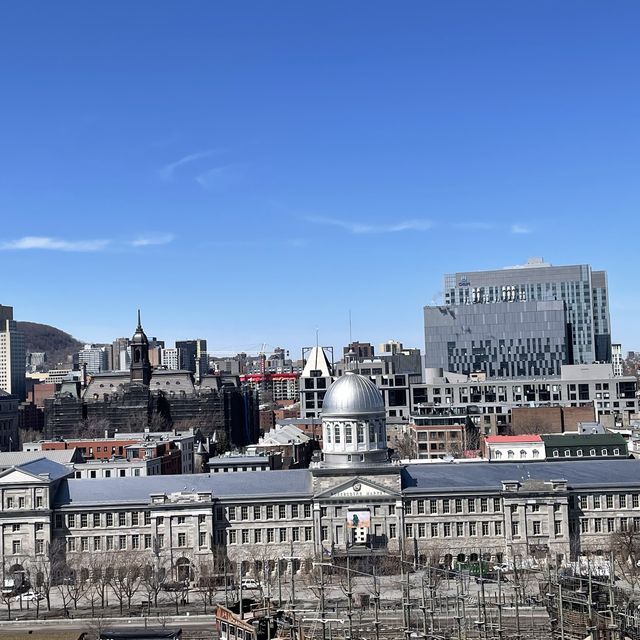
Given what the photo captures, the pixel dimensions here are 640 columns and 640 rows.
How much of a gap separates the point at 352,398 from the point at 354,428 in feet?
7.23

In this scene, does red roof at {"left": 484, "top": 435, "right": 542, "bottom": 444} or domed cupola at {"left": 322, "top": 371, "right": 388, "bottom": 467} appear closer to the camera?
domed cupola at {"left": 322, "top": 371, "right": 388, "bottom": 467}

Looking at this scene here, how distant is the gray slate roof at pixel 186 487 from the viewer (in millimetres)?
80312

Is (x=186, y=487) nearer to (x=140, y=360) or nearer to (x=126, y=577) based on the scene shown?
(x=126, y=577)

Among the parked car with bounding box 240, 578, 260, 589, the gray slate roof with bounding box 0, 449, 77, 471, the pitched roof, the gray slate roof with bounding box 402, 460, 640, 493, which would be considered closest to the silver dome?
the gray slate roof with bounding box 402, 460, 640, 493

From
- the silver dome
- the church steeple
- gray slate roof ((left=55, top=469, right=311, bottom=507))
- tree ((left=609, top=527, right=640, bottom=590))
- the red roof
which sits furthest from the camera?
the church steeple

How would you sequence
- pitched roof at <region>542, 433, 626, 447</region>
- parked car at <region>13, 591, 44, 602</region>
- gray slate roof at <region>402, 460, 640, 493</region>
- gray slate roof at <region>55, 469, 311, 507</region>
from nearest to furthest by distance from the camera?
parked car at <region>13, 591, 44, 602</region>, gray slate roof at <region>55, 469, 311, 507</region>, gray slate roof at <region>402, 460, 640, 493</region>, pitched roof at <region>542, 433, 626, 447</region>

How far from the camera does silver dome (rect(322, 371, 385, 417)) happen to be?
8194cm

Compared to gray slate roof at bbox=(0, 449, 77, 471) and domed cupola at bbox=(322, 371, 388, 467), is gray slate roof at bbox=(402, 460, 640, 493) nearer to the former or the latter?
domed cupola at bbox=(322, 371, 388, 467)

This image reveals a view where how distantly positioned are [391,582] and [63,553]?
23886mm

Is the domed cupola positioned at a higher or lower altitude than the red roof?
higher

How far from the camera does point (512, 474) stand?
82.6 m

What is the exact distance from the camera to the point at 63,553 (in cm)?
7894

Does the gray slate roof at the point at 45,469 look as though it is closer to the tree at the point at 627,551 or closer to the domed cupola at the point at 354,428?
the domed cupola at the point at 354,428

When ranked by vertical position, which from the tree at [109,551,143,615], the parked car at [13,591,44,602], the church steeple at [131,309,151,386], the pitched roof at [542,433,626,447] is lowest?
the parked car at [13,591,44,602]
